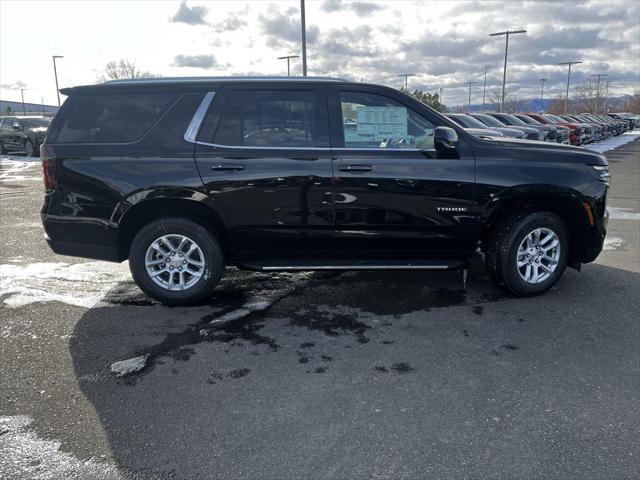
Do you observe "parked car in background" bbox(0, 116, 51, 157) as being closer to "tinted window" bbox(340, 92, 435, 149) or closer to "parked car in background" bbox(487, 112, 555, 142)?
"parked car in background" bbox(487, 112, 555, 142)

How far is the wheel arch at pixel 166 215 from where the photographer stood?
445 centimetres

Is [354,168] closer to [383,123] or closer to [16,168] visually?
[383,123]

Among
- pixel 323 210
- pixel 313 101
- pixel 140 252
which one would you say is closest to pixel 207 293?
pixel 140 252

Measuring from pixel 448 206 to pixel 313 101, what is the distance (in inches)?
A: 58.9

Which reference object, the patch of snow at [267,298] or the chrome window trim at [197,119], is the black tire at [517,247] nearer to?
the patch of snow at [267,298]

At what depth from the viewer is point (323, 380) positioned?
3312 mm

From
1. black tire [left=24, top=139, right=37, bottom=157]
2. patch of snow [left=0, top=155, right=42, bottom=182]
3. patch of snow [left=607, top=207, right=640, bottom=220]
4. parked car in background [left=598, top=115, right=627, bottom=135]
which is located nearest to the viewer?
patch of snow [left=607, top=207, right=640, bottom=220]

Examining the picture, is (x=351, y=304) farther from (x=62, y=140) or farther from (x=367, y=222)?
(x=62, y=140)

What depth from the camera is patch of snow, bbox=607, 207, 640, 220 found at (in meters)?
8.52

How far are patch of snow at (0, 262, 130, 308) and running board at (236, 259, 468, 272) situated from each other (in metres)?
1.58

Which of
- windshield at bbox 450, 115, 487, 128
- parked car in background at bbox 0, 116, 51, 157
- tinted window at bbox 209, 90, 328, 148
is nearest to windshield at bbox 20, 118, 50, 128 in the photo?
parked car in background at bbox 0, 116, 51, 157

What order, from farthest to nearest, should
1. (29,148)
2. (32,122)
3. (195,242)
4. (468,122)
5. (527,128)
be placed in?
1. (32,122)
2. (29,148)
3. (527,128)
4. (468,122)
5. (195,242)

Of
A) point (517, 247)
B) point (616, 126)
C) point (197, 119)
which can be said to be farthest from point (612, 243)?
point (616, 126)

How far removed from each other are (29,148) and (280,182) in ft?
73.3
